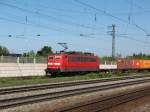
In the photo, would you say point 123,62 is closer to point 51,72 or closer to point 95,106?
point 51,72

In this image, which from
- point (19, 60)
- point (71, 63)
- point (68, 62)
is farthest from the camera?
point (71, 63)

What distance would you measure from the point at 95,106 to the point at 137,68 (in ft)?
189

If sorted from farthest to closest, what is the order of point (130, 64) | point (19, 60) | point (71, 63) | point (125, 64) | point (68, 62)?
point (130, 64)
point (125, 64)
point (71, 63)
point (68, 62)
point (19, 60)

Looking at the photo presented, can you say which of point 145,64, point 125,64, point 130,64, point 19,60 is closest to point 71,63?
point 19,60

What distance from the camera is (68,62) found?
46.0 m

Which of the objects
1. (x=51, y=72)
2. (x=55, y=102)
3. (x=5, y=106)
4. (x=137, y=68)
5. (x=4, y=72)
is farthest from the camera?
(x=137, y=68)

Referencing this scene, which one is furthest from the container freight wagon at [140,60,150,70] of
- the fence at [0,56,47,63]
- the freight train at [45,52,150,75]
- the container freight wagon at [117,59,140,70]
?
the fence at [0,56,47,63]

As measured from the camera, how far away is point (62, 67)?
148ft

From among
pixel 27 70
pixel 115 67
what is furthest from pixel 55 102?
pixel 115 67

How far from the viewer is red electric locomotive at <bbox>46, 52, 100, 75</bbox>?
45312mm

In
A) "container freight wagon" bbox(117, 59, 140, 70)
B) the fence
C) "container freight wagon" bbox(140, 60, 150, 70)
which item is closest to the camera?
the fence

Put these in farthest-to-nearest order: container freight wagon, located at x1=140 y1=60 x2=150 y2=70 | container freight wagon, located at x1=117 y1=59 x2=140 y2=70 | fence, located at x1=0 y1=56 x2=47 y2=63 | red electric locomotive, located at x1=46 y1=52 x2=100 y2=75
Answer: container freight wagon, located at x1=140 y1=60 x2=150 y2=70 < container freight wagon, located at x1=117 y1=59 x2=140 y2=70 < red electric locomotive, located at x1=46 y1=52 x2=100 y2=75 < fence, located at x1=0 y1=56 x2=47 y2=63

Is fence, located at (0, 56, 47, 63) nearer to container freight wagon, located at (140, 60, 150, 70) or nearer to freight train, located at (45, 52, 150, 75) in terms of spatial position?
freight train, located at (45, 52, 150, 75)

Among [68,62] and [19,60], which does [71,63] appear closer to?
[68,62]
